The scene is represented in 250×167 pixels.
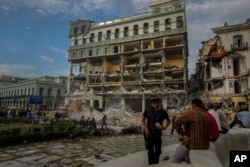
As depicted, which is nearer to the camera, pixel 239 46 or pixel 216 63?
pixel 239 46

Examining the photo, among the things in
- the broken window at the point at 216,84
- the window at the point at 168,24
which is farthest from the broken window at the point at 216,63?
the window at the point at 168,24

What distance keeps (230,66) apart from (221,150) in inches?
1197

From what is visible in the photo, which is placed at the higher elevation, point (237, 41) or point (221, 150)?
point (237, 41)

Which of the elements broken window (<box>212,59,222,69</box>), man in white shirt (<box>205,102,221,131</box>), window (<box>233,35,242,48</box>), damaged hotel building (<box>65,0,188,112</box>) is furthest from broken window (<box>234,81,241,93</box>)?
man in white shirt (<box>205,102,221,131</box>)

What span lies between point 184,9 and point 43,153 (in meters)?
38.8

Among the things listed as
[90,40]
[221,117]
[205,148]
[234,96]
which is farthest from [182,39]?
[205,148]

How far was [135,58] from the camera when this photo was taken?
151 ft

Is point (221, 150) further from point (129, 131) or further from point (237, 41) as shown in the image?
point (237, 41)

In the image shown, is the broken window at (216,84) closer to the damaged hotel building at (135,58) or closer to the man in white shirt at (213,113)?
the damaged hotel building at (135,58)

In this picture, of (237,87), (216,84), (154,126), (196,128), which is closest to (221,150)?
(154,126)

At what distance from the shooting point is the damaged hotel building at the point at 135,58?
40000mm

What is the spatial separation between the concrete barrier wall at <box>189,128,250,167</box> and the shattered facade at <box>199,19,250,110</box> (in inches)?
1006

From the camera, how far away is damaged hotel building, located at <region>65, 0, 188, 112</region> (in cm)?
4000

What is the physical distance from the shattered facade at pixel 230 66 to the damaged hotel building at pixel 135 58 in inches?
219
